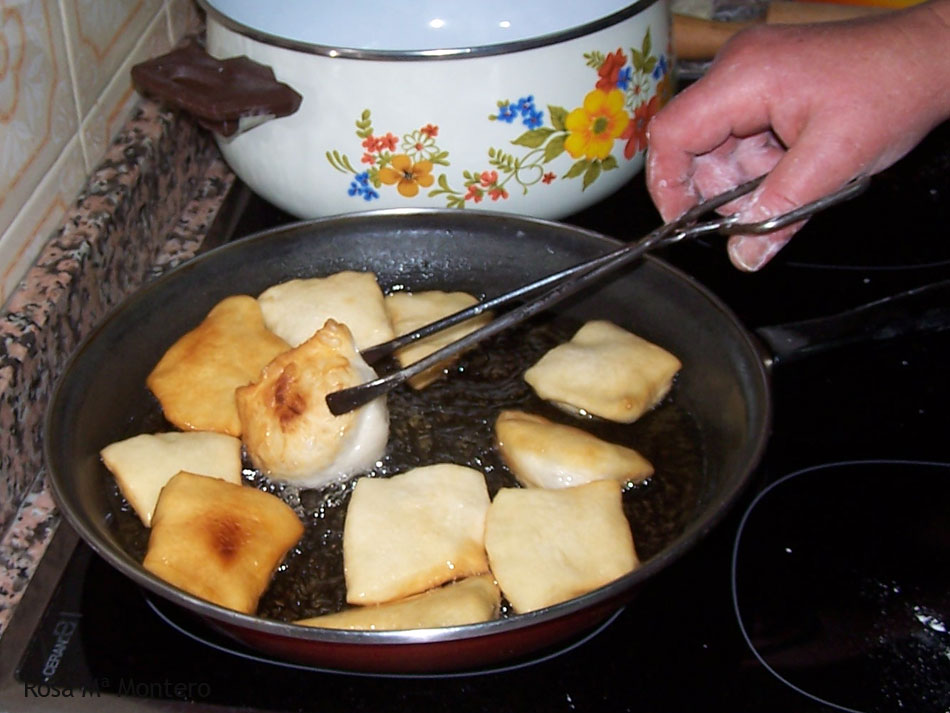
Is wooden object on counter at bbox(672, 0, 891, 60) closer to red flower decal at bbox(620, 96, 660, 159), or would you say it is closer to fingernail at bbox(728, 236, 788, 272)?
red flower decal at bbox(620, 96, 660, 159)

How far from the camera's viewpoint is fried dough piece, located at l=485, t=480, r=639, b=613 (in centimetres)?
72

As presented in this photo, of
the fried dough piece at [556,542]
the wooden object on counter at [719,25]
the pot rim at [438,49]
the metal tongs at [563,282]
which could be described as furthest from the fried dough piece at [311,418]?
the wooden object on counter at [719,25]

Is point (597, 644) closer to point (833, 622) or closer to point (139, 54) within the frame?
point (833, 622)

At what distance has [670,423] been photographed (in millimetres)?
882

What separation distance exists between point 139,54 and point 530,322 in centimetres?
53

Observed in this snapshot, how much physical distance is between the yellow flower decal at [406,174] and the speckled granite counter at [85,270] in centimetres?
27

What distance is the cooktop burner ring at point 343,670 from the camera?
70cm

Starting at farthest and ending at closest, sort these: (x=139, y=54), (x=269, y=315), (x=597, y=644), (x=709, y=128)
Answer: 1. (x=139, y=54)
2. (x=269, y=315)
3. (x=709, y=128)
4. (x=597, y=644)

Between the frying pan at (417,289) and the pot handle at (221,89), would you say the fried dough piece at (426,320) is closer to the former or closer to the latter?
the frying pan at (417,289)

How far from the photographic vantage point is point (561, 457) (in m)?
0.80

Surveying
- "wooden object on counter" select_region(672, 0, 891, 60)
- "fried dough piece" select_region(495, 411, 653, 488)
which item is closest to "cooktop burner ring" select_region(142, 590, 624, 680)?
"fried dough piece" select_region(495, 411, 653, 488)

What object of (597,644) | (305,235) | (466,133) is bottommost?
(597,644)

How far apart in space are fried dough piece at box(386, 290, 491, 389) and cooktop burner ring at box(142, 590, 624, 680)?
0.92ft

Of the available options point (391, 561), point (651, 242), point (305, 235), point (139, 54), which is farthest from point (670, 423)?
point (139, 54)
